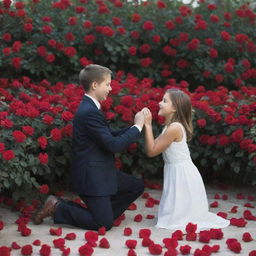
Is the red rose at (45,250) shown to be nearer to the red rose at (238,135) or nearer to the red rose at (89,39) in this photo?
the red rose at (238,135)

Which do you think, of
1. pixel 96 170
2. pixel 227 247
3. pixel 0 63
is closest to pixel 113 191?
pixel 96 170

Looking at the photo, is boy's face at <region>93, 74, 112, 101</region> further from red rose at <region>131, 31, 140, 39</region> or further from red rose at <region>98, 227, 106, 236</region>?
red rose at <region>131, 31, 140, 39</region>

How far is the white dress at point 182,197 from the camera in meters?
4.53

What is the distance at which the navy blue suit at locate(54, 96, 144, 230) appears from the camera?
14.2 feet

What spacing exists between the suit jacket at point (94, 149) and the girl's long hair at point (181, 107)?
0.41 metres

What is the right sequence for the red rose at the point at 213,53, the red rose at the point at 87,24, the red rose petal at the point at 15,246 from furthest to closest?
the red rose at the point at 213,53 < the red rose at the point at 87,24 < the red rose petal at the point at 15,246

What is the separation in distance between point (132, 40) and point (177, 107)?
2681 millimetres

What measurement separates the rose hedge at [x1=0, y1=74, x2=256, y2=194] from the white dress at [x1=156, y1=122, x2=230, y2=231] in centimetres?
60

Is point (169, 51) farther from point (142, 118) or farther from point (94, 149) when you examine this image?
point (94, 149)

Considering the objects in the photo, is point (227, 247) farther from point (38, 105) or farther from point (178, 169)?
point (38, 105)

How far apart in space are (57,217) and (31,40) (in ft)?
9.55

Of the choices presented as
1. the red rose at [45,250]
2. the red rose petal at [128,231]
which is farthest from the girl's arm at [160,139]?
the red rose at [45,250]

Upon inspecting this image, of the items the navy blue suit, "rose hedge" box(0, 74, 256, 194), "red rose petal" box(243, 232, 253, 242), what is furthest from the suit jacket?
"red rose petal" box(243, 232, 253, 242)

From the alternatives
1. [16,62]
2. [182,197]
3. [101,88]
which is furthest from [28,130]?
[16,62]
